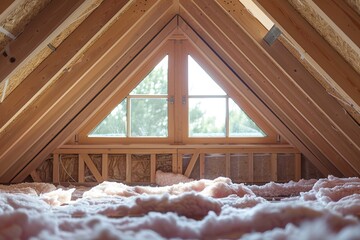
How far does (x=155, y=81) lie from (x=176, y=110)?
407mm

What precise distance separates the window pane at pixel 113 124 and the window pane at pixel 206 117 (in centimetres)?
78

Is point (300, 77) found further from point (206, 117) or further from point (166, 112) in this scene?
point (166, 112)

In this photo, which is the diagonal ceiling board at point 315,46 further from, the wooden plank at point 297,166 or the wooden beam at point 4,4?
the wooden plank at point 297,166

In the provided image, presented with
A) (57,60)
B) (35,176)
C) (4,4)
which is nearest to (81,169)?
(35,176)

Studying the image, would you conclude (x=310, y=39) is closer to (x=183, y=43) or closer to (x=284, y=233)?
(x=284, y=233)

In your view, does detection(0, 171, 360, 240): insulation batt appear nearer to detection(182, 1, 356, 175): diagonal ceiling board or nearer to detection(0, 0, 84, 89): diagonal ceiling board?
detection(0, 0, 84, 89): diagonal ceiling board

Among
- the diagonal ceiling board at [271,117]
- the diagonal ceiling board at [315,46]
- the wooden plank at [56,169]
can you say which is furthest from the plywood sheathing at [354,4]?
the wooden plank at [56,169]

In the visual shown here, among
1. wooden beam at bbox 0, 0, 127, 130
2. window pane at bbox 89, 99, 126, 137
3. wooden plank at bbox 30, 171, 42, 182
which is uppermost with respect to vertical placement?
wooden beam at bbox 0, 0, 127, 130

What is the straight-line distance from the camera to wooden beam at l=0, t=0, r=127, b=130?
300 centimetres

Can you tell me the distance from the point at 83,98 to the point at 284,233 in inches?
137

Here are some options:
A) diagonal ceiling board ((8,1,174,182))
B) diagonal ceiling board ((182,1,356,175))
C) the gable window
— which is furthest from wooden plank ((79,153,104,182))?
diagonal ceiling board ((182,1,356,175))

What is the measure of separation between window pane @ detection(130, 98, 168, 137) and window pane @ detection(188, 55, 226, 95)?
36 cm

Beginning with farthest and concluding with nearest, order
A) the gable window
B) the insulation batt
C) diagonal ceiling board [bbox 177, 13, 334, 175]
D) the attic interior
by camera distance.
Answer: the gable window
diagonal ceiling board [bbox 177, 13, 334, 175]
the attic interior
the insulation batt

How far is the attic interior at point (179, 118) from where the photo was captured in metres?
1.78
